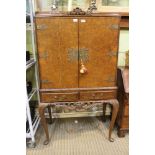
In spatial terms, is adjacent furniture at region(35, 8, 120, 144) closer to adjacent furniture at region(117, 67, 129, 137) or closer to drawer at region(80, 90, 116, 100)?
drawer at region(80, 90, 116, 100)

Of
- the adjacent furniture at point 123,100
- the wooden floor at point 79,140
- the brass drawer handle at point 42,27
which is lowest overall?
the wooden floor at point 79,140

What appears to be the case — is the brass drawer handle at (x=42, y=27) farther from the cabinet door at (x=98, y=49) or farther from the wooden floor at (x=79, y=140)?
the wooden floor at (x=79, y=140)

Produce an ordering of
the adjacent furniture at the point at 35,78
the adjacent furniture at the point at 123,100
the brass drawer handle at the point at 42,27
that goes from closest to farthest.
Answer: the brass drawer handle at the point at 42,27 < the adjacent furniture at the point at 35,78 < the adjacent furniture at the point at 123,100

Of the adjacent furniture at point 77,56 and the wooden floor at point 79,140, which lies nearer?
the adjacent furniture at point 77,56

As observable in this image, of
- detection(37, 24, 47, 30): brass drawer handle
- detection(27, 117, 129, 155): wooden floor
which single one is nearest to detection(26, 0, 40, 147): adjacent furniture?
detection(27, 117, 129, 155): wooden floor

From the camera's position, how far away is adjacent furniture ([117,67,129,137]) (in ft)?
6.32

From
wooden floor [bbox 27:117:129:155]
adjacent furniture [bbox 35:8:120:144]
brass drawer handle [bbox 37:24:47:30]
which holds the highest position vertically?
brass drawer handle [bbox 37:24:47:30]

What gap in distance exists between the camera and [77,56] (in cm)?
174

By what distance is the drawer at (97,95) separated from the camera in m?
A: 1.86

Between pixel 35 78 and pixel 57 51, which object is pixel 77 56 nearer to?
pixel 57 51

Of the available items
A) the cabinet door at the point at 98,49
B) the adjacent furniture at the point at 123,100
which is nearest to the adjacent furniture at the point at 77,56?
the cabinet door at the point at 98,49
